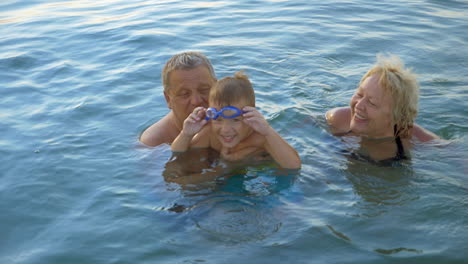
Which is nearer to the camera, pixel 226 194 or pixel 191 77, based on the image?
pixel 226 194

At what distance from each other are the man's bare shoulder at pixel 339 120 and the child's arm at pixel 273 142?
1.49 m

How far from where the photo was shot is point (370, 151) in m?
7.01

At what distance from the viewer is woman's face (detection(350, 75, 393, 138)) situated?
22.4 ft

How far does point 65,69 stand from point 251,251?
20.6 feet

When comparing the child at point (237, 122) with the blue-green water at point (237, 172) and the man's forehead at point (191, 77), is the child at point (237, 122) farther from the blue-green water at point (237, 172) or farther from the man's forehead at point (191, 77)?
the man's forehead at point (191, 77)

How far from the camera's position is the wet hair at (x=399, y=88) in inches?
267

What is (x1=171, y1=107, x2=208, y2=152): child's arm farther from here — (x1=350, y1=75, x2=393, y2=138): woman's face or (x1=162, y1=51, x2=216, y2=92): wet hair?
(x1=350, y1=75, x2=393, y2=138): woman's face

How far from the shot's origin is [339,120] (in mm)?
7668

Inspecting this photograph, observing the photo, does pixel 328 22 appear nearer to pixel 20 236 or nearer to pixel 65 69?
pixel 65 69

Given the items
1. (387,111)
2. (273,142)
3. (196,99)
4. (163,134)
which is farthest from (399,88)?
(163,134)

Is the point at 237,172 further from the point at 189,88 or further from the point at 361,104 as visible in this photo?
the point at 361,104

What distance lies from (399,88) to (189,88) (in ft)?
7.67

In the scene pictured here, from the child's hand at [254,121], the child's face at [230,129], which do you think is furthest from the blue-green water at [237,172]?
the child's hand at [254,121]

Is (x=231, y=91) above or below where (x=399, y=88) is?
above
